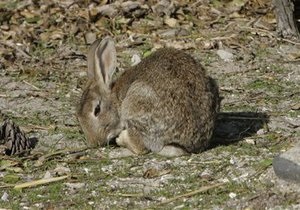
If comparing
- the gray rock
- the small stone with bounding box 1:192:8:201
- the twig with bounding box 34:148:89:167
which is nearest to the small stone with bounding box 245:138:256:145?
the gray rock

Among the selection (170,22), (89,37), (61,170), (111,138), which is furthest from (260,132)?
(89,37)

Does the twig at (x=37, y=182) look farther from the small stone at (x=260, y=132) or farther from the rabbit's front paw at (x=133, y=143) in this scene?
the small stone at (x=260, y=132)

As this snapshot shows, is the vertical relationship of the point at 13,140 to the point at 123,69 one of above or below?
above

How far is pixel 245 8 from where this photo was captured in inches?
445

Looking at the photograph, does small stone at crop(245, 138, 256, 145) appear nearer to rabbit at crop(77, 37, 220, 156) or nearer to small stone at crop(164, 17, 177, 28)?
rabbit at crop(77, 37, 220, 156)

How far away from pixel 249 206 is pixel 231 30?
16.7 feet

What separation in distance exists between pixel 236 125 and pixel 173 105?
1.16 m

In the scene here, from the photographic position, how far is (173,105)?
7133mm

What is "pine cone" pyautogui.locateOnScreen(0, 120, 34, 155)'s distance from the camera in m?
7.67

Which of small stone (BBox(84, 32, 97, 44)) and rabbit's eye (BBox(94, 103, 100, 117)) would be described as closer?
rabbit's eye (BBox(94, 103, 100, 117))

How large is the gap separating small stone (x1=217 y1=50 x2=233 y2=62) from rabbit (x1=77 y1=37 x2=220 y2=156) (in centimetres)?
242

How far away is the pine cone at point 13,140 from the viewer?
767 cm

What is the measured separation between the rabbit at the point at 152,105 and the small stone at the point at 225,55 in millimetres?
2418

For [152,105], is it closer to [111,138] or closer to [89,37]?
[111,138]
